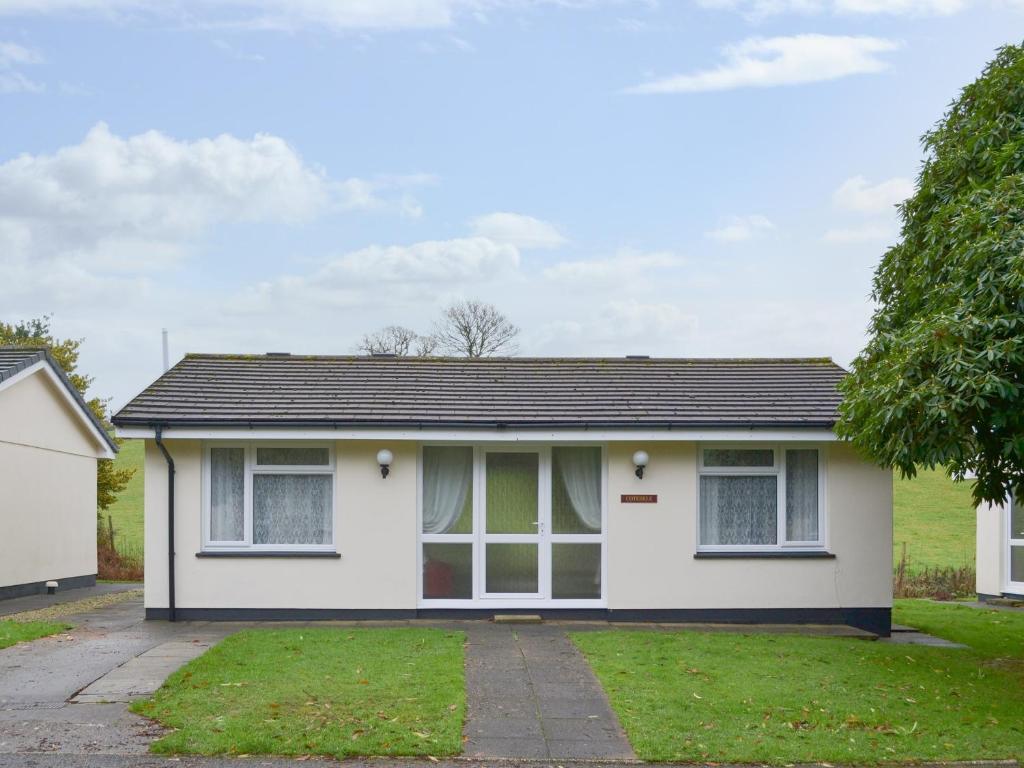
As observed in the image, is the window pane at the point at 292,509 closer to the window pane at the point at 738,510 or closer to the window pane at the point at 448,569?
the window pane at the point at 448,569

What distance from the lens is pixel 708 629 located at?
1370 cm

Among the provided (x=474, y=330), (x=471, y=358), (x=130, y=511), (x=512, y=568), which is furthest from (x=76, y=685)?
(x=474, y=330)

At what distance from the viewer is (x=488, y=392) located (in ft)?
50.3

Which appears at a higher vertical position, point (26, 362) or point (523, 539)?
point (26, 362)

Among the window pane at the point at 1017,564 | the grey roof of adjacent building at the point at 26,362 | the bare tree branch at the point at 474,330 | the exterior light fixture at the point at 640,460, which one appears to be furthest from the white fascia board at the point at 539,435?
the bare tree branch at the point at 474,330

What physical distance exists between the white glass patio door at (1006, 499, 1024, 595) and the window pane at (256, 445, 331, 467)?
Result: 12.9 meters

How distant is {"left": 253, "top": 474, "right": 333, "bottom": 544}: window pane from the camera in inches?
562

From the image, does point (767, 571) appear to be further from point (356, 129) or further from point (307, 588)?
point (356, 129)

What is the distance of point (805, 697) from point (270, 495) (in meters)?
7.86

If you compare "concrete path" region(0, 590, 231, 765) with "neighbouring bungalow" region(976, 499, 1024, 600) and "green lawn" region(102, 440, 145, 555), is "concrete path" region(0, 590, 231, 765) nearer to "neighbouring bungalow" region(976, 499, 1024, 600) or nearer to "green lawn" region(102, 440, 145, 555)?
"green lawn" region(102, 440, 145, 555)

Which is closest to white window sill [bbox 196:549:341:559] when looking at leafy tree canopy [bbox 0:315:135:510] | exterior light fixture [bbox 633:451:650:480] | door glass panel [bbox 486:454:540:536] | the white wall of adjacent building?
door glass panel [bbox 486:454:540:536]

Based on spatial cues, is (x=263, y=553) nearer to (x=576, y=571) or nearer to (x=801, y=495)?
(x=576, y=571)

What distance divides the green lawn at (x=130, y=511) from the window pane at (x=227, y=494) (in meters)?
9.30

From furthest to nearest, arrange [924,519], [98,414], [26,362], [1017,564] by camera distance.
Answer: [924,519]
[98,414]
[1017,564]
[26,362]
